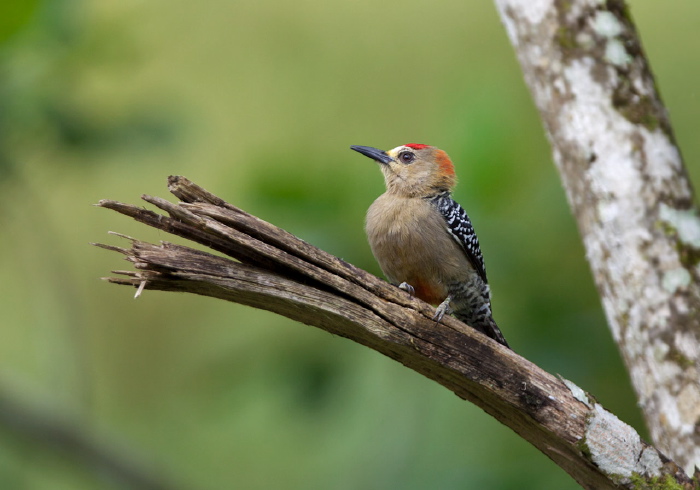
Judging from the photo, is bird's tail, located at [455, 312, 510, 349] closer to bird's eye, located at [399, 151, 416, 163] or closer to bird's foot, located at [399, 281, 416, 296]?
bird's foot, located at [399, 281, 416, 296]

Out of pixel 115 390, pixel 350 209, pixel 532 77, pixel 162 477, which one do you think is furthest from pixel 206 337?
pixel 532 77

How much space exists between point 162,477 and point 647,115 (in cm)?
420

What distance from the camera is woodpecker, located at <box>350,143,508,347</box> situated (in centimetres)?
511

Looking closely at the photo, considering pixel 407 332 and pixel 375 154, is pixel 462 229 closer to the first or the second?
pixel 375 154

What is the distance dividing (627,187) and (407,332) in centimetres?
155

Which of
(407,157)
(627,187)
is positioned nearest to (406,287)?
(407,157)

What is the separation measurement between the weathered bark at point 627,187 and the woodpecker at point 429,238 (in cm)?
90

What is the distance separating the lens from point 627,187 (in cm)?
431

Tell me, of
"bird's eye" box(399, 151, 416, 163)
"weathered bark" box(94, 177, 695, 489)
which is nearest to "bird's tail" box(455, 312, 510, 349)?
"bird's eye" box(399, 151, 416, 163)

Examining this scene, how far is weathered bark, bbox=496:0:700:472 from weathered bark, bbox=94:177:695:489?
0.61m

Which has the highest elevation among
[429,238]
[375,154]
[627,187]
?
[375,154]

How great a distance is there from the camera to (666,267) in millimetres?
4164

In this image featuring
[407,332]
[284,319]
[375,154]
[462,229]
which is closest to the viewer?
[407,332]

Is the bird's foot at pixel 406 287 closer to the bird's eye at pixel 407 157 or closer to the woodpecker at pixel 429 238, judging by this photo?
the woodpecker at pixel 429 238
